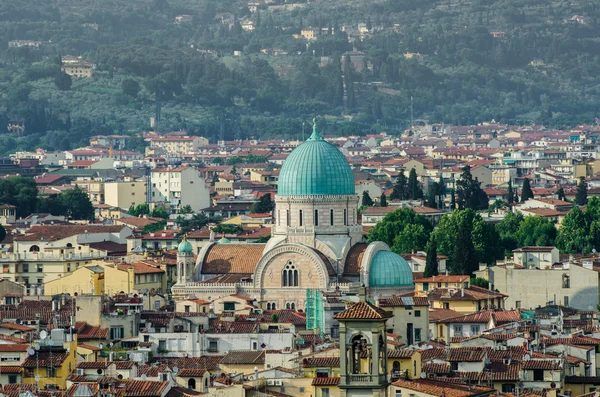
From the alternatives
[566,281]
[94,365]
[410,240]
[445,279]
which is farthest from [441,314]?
[410,240]

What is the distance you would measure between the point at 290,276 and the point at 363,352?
35.8 m

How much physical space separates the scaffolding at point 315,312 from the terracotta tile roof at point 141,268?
328 inches

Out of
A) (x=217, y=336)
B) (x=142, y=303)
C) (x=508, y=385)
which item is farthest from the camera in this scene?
(x=142, y=303)

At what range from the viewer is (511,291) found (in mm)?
70562

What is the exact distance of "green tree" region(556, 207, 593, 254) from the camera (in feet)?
287

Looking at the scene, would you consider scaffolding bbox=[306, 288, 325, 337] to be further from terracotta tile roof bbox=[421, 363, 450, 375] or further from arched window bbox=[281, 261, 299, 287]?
terracotta tile roof bbox=[421, 363, 450, 375]

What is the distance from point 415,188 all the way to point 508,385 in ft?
232

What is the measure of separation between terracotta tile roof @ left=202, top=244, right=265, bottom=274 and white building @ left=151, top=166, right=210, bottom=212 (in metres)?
54.6

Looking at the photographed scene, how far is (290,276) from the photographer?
226ft

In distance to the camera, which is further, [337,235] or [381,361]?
[337,235]

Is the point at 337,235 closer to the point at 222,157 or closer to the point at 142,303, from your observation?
the point at 142,303

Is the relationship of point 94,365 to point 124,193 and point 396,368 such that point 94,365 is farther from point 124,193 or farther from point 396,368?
point 124,193

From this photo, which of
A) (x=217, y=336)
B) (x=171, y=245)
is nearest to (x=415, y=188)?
(x=171, y=245)

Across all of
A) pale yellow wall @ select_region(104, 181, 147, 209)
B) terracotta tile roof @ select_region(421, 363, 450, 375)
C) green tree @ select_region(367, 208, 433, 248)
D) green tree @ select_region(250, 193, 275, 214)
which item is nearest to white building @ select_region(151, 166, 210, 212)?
pale yellow wall @ select_region(104, 181, 147, 209)
